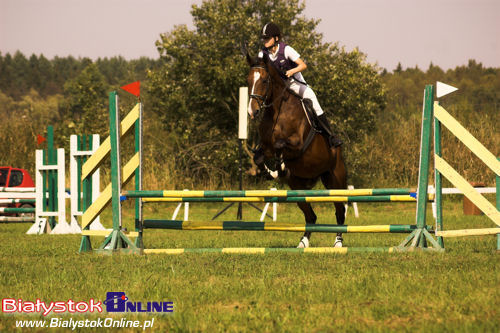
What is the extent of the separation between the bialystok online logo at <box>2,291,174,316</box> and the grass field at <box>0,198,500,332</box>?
0.11m

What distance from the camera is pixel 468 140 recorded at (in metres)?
6.30

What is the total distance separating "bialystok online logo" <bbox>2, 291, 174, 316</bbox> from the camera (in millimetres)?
3857

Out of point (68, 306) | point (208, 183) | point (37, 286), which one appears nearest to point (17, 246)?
point (37, 286)

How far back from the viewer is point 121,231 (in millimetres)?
6840

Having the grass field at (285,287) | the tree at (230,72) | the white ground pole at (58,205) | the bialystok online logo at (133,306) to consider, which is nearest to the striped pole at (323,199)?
the grass field at (285,287)

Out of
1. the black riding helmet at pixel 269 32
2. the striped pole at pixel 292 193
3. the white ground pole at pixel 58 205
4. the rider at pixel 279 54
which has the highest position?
the black riding helmet at pixel 269 32

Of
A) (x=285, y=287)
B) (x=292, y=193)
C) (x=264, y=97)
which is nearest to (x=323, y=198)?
(x=292, y=193)

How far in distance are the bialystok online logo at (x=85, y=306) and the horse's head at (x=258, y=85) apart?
332 cm

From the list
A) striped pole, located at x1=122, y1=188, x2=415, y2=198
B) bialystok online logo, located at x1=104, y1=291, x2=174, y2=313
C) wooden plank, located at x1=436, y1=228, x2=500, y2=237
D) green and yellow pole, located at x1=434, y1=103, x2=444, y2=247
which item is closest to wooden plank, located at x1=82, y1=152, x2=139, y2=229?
striped pole, located at x1=122, y1=188, x2=415, y2=198

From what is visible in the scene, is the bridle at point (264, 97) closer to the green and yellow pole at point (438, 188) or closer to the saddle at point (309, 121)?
A: the saddle at point (309, 121)

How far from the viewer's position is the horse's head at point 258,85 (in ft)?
22.9

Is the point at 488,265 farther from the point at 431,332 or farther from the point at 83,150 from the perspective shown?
the point at 83,150

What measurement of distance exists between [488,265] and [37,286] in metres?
3.60

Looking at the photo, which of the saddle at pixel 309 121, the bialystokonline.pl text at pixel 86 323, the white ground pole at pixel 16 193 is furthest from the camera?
the white ground pole at pixel 16 193
